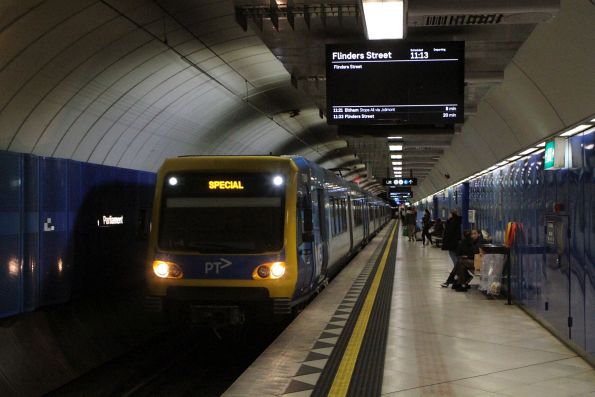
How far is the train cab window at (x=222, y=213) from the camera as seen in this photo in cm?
814

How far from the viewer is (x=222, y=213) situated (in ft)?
27.0

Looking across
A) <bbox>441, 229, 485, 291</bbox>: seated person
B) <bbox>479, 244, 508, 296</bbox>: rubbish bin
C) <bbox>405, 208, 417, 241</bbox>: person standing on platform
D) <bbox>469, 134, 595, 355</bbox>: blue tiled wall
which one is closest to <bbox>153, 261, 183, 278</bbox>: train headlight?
<bbox>469, 134, 595, 355</bbox>: blue tiled wall

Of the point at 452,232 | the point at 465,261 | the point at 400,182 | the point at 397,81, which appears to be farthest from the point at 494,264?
the point at 400,182

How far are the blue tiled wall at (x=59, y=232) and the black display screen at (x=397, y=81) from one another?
359 centimetres

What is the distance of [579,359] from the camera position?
6.93 m

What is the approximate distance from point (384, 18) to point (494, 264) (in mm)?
5928

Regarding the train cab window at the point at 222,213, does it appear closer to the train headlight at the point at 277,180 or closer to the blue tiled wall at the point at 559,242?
the train headlight at the point at 277,180

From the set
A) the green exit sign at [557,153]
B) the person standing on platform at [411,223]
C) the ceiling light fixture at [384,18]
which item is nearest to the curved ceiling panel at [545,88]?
the green exit sign at [557,153]

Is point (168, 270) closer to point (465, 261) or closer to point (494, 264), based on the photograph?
point (494, 264)

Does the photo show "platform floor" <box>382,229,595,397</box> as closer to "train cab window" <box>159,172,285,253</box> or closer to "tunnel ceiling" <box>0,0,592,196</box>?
"train cab window" <box>159,172,285,253</box>

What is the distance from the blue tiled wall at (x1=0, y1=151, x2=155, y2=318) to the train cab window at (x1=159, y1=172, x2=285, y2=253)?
814 mm

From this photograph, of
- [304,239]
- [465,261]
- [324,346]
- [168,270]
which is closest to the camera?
[324,346]

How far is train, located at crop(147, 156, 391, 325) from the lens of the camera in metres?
7.90

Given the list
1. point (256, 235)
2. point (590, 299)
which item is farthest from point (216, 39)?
point (590, 299)
